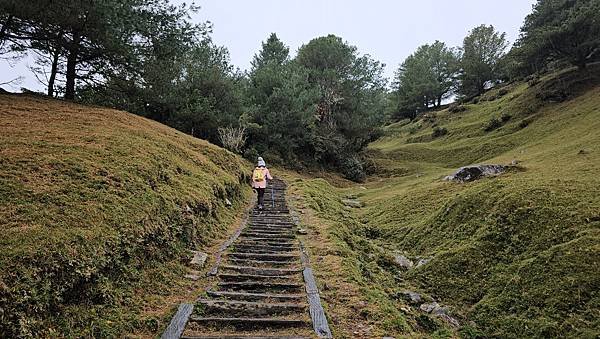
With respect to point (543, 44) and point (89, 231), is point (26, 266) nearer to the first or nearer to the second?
point (89, 231)

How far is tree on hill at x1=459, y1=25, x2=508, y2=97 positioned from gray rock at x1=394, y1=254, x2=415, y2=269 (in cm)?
5452

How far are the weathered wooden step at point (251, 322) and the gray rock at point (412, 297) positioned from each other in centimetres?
320

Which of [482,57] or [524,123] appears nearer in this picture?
[524,123]

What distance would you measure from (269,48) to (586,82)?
94.3 ft

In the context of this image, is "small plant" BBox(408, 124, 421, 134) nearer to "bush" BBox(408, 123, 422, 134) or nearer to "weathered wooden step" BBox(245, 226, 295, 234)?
"bush" BBox(408, 123, 422, 134)

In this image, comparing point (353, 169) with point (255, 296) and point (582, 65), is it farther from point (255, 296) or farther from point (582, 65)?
point (255, 296)

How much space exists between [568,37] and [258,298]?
112 ft

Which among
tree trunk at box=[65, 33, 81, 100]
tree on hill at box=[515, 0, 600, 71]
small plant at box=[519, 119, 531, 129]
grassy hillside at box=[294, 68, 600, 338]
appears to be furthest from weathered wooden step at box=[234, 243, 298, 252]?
tree on hill at box=[515, 0, 600, 71]

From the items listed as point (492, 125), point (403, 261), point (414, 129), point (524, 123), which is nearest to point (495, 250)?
point (403, 261)

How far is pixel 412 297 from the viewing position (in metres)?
7.61

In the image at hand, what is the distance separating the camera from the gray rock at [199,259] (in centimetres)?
741

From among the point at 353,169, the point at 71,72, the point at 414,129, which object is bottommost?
the point at 353,169

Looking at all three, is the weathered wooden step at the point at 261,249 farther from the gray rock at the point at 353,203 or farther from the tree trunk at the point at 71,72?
the tree trunk at the point at 71,72

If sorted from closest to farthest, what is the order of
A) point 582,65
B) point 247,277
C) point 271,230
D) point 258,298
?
point 258,298 < point 247,277 < point 271,230 < point 582,65
